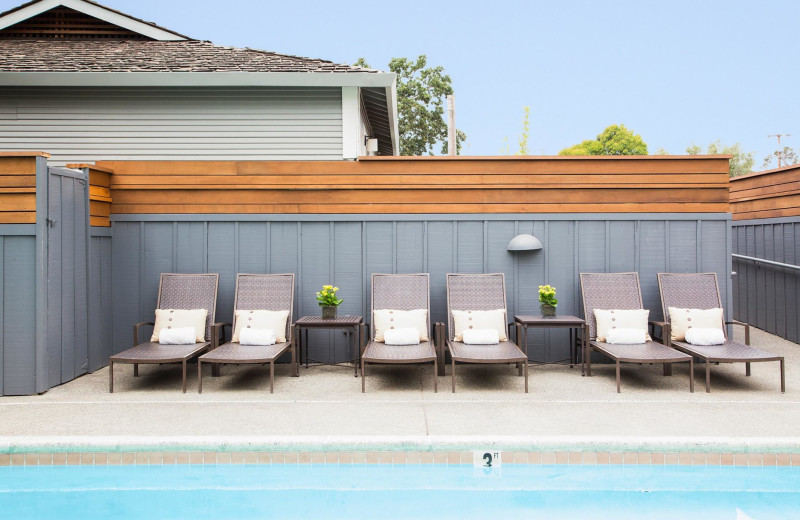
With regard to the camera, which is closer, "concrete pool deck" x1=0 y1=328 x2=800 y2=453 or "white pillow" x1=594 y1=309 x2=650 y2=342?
"concrete pool deck" x1=0 y1=328 x2=800 y2=453

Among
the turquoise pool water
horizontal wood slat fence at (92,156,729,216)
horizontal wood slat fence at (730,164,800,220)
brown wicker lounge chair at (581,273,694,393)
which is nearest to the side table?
brown wicker lounge chair at (581,273,694,393)

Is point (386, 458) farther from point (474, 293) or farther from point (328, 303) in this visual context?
point (474, 293)

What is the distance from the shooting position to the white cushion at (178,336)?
245 inches

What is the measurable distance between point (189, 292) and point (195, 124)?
2701mm

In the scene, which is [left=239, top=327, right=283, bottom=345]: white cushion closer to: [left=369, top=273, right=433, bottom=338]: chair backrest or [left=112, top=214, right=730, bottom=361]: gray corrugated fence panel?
[left=112, top=214, right=730, bottom=361]: gray corrugated fence panel

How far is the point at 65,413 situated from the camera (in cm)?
479

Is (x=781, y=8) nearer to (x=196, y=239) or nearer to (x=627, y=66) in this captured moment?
(x=627, y=66)

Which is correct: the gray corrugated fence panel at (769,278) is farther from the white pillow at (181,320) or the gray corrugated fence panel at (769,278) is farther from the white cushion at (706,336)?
the white pillow at (181,320)

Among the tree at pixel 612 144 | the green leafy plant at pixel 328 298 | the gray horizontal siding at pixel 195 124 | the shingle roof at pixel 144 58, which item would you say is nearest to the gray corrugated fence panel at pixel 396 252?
the green leafy plant at pixel 328 298

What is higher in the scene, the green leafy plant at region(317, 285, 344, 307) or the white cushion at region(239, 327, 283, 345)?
the green leafy plant at region(317, 285, 344, 307)

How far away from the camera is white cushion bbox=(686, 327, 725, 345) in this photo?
6.01 m

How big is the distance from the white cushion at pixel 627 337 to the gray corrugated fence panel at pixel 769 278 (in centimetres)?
331

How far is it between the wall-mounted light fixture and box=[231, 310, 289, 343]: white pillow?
2634 mm

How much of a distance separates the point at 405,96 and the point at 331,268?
21.1m
